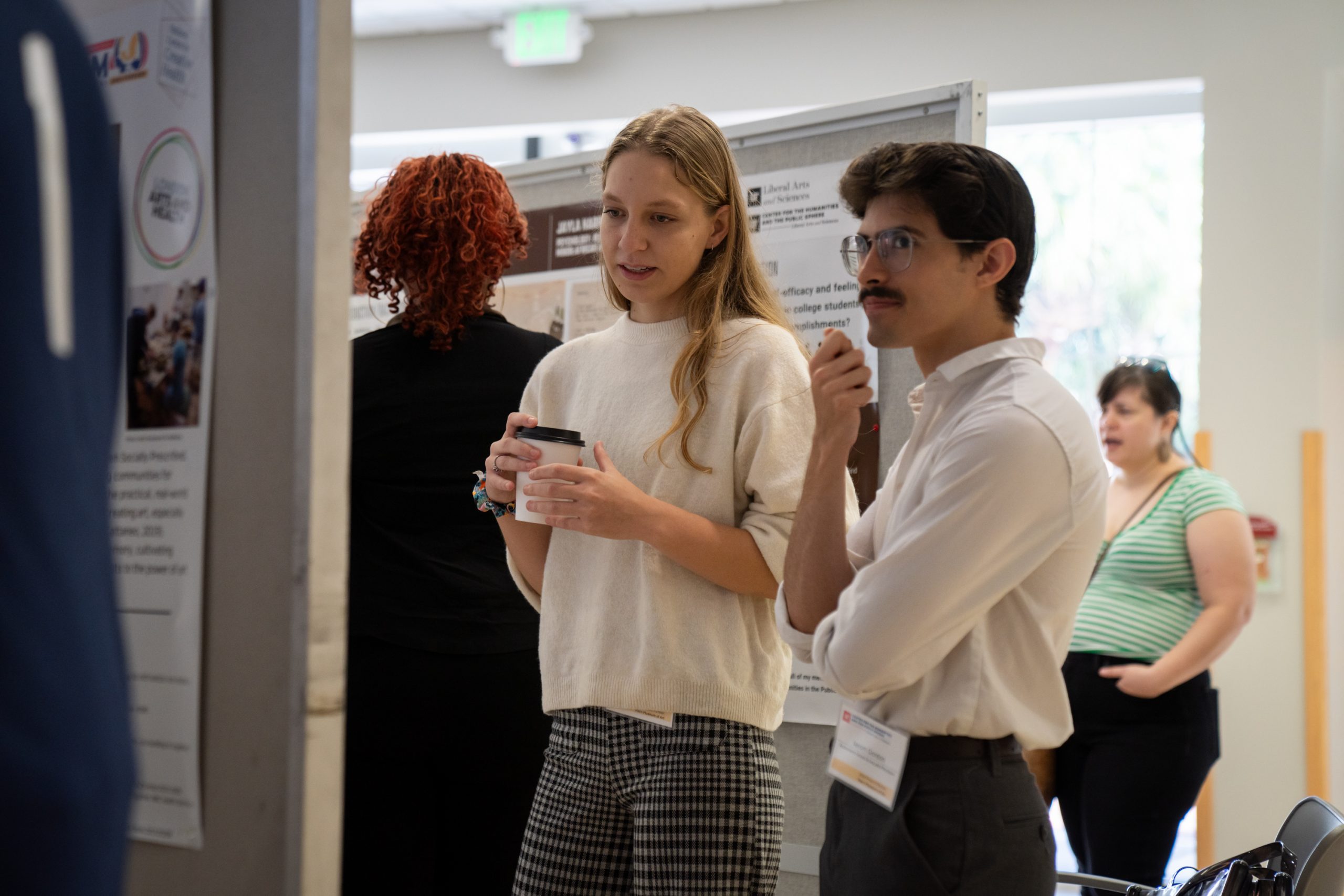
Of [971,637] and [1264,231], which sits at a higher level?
[1264,231]

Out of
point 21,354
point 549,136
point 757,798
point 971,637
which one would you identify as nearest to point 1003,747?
point 971,637

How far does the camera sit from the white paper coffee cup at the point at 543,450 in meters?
1.49

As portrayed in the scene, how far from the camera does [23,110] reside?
417 mm

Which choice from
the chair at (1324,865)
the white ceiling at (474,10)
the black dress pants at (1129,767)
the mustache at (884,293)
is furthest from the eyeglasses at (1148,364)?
the white ceiling at (474,10)

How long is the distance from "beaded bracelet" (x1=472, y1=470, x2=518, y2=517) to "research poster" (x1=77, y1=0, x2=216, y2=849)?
0.71 meters

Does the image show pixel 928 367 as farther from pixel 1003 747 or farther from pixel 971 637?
pixel 1003 747

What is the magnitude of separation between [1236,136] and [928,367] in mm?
4076

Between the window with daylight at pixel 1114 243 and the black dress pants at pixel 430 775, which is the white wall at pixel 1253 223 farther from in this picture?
the black dress pants at pixel 430 775

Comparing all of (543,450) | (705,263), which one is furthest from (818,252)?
(543,450)

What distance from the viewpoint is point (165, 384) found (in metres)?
0.90

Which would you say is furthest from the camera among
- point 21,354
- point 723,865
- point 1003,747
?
point 723,865

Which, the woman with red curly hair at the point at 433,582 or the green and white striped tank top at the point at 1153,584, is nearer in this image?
the woman with red curly hair at the point at 433,582

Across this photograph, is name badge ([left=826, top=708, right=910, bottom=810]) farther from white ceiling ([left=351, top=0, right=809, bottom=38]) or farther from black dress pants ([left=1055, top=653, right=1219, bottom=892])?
white ceiling ([left=351, top=0, right=809, bottom=38])

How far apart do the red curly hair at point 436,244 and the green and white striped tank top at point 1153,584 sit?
6.80 ft
